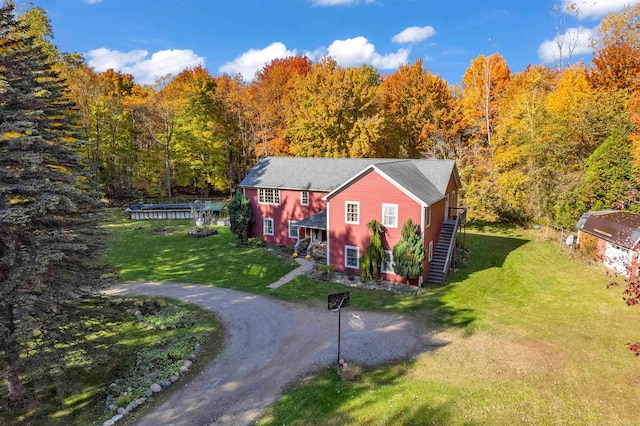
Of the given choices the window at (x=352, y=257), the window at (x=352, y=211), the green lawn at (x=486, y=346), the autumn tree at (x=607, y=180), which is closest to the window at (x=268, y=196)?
the green lawn at (x=486, y=346)

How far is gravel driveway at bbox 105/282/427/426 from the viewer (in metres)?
11.8

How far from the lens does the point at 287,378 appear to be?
13375 mm

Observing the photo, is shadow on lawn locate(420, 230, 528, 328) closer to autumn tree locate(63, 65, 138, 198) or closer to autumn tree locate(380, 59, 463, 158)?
autumn tree locate(380, 59, 463, 158)

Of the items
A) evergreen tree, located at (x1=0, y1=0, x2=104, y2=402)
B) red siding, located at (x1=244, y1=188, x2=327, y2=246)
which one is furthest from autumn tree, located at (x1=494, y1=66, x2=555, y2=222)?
evergreen tree, located at (x1=0, y1=0, x2=104, y2=402)

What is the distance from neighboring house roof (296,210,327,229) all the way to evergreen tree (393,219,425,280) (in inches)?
253

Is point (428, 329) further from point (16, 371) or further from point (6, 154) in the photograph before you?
point (6, 154)

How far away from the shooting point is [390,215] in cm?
2302

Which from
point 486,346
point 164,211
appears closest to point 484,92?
point 486,346

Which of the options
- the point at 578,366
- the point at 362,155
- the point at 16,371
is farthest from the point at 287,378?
the point at 362,155

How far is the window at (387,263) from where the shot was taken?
2314 cm

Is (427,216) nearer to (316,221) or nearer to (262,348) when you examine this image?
(316,221)

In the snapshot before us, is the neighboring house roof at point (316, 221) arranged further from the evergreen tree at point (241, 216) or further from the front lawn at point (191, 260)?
the evergreen tree at point (241, 216)

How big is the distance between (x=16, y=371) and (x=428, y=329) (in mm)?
15510

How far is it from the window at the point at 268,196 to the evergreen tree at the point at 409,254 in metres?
12.5
